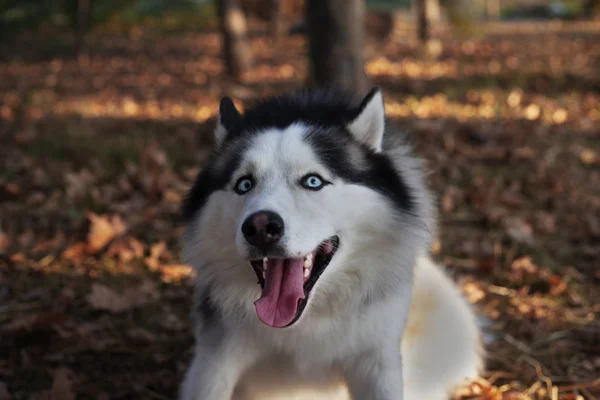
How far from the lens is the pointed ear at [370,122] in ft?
7.93

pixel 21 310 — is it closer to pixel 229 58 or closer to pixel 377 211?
pixel 377 211

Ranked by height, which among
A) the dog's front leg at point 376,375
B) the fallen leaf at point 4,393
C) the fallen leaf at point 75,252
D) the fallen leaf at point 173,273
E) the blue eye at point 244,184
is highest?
the blue eye at point 244,184

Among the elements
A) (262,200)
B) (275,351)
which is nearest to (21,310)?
(275,351)

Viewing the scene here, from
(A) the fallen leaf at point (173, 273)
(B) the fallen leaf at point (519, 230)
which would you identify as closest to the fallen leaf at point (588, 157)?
(B) the fallen leaf at point (519, 230)

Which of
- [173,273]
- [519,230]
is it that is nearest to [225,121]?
[173,273]

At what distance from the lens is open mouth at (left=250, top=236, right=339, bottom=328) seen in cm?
219

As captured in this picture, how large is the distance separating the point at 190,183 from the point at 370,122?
10.9 ft

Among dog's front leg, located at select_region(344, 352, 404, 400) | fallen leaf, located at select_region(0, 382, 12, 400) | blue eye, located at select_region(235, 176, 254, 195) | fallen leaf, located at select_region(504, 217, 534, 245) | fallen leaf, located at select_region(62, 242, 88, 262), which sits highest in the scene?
blue eye, located at select_region(235, 176, 254, 195)

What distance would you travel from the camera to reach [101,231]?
4.41 metres

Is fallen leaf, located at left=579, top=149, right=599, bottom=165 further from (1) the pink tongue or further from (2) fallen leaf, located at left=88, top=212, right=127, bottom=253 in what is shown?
(1) the pink tongue

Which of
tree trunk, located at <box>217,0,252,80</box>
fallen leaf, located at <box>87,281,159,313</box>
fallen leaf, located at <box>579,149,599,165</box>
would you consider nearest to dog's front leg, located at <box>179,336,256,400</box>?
fallen leaf, located at <box>87,281,159,313</box>

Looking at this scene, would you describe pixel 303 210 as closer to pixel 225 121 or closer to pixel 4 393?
pixel 225 121

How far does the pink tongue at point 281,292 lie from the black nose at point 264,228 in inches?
6.7

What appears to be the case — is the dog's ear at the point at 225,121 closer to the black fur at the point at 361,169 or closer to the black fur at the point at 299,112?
the black fur at the point at 299,112
